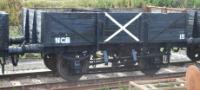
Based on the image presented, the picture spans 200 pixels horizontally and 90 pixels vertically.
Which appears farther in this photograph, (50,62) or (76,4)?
(76,4)

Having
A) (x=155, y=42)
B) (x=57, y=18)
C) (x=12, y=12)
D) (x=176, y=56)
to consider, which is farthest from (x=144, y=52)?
(x=12, y=12)

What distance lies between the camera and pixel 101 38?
11555 millimetres

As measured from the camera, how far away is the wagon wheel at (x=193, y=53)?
45.1 ft

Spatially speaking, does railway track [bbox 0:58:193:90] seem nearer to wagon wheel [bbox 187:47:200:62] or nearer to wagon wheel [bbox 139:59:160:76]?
wagon wheel [bbox 139:59:160:76]

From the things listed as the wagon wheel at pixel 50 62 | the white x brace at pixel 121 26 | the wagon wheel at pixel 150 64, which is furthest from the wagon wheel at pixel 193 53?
the wagon wheel at pixel 50 62

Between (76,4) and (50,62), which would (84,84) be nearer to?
(50,62)

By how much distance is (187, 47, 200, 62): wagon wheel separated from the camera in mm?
13745

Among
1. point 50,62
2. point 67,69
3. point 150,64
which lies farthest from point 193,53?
point 50,62

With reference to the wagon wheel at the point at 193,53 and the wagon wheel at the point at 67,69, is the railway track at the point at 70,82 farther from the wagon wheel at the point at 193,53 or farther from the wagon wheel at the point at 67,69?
the wagon wheel at the point at 193,53

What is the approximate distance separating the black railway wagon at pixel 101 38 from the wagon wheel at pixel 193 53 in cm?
78

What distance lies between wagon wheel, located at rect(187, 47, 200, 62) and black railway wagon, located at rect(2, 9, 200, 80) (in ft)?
2.58

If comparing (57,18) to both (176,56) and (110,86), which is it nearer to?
(110,86)

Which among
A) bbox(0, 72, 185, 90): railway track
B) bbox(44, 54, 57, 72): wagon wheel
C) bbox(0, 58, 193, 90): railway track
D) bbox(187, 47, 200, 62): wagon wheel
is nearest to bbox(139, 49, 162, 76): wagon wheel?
bbox(0, 58, 193, 90): railway track

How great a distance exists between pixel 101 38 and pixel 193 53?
3.75 metres
